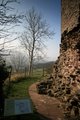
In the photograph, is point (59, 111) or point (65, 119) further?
point (59, 111)

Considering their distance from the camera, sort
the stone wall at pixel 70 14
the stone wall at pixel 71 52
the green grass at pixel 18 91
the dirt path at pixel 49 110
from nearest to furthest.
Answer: the dirt path at pixel 49 110 → the stone wall at pixel 71 52 → the stone wall at pixel 70 14 → the green grass at pixel 18 91

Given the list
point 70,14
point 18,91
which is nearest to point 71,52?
point 70,14

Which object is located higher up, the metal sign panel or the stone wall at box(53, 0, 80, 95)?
the stone wall at box(53, 0, 80, 95)

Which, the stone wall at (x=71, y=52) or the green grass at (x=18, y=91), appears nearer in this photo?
the stone wall at (x=71, y=52)

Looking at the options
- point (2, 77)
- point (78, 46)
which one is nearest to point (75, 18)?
point (78, 46)

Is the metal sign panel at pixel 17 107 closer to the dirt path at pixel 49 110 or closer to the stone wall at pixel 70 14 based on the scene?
the dirt path at pixel 49 110

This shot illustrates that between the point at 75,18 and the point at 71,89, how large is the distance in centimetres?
414

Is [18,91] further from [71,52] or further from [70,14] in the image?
[70,14]

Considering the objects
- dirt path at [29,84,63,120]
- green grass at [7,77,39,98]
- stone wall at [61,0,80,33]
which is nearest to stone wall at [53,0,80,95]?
stone wall at [61,0,80,33]

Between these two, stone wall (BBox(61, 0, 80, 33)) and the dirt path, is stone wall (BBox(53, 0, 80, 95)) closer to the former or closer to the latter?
stone wall (BBox(61, 0, 80, 33))

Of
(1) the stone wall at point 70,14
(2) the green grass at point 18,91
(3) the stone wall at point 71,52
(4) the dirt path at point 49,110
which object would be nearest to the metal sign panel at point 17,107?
(4) the dirt path at point 49,110

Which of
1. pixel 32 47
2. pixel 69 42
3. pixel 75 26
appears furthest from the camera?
pixel 32 47

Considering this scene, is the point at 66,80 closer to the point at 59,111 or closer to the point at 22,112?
the point at 59,111

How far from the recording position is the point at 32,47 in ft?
101
